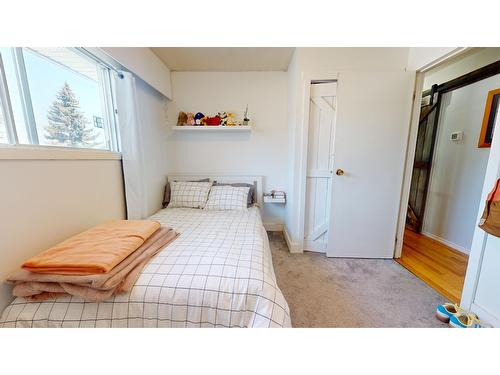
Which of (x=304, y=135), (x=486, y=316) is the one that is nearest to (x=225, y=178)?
(x=304, y=135)

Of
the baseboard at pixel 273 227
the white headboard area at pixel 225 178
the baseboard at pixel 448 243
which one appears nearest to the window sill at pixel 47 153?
the white headboard area at pixel 225 178

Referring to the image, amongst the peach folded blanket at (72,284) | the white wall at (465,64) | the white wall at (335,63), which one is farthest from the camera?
the white wall at (465,64)

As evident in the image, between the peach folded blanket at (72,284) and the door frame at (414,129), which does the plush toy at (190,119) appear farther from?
the door frame at (414,129)

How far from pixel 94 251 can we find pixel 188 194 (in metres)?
1.42

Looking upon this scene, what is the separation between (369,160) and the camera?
1923 millimetres

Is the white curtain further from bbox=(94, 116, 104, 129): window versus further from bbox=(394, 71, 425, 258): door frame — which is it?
bbox=(394, 71, 425, 258): door frame

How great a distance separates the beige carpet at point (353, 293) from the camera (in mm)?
1281

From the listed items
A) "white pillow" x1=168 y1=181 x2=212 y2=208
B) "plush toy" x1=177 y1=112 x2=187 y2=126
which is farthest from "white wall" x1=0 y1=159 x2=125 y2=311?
"plush toy" x1=177 y1=112 x2=187 y2=126

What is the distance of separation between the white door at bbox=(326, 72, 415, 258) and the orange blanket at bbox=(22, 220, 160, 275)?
184 cm

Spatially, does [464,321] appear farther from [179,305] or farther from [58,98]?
[58,98]

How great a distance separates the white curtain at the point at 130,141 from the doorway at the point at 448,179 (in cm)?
281

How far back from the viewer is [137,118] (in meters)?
1.75
